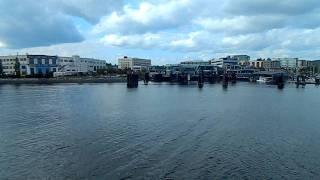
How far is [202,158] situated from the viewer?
25453 millimetres

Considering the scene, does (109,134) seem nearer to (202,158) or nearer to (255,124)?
(202,158)

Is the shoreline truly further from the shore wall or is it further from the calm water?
the calm water

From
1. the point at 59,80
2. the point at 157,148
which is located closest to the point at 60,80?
the point at 59,80

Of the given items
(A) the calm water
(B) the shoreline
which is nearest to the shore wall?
(B) the shoreline

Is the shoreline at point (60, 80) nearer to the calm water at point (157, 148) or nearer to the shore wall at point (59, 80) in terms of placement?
the shore wall at point (59, 80)

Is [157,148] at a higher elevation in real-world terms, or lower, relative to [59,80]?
lower

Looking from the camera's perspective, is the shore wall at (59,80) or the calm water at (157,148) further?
the shore wall at (59,80)

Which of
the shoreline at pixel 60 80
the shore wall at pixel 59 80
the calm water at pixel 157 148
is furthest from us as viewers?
the shoreline at pixel 60 80

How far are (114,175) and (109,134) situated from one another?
12.4 metres

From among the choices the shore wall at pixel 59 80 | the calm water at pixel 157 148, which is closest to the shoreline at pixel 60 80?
the shore wall at pixel 59 80

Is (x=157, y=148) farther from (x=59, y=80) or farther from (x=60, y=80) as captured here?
(x=59, y=80)

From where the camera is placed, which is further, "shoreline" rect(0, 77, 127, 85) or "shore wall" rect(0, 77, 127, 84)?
"shoreline" rect(0, 77, 127, 85)

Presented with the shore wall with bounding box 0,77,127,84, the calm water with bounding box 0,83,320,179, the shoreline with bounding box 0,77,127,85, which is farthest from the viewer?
the shoreline with bounding box 0,77,127,85

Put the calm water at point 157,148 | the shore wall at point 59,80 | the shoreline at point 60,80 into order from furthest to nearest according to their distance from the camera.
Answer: the shoreline at point 60,80 < the shore wall at point 59,80 < the calm water at point 157,148
